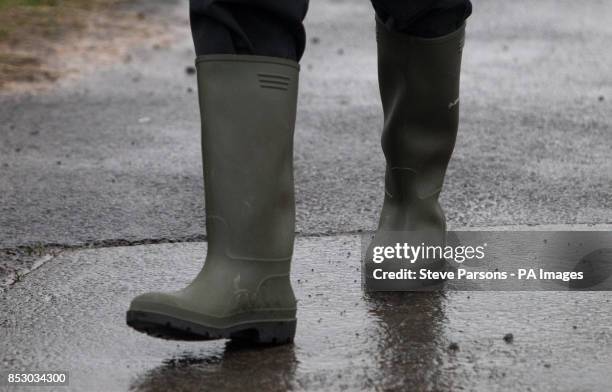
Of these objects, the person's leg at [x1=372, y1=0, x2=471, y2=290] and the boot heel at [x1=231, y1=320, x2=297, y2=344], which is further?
the person's leg at [x1=372, y1=0, x2=471, y2=290]

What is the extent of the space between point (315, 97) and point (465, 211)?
2.32 m

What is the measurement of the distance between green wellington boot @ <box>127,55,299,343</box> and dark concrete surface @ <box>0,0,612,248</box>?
3.68ft

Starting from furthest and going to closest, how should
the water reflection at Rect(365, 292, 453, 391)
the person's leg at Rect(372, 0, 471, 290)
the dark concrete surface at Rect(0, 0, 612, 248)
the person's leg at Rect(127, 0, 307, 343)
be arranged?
the dark concrete surface at Rect(0, 0, 612, 248) → the person's leg at Rect(372, 0, 471, 290) → the person's leg at Rect(127, 0, 307, 343) → the water reflection at Rect(365, 292, 453, 391)

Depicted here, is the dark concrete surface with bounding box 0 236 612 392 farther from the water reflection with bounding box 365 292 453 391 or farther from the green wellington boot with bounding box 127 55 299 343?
the green wellington boot with bounding box 127 55 299 343

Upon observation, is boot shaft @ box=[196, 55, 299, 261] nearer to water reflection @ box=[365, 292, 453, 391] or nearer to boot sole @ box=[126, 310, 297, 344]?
boot sole @ box=[126, 310, 297, 344]

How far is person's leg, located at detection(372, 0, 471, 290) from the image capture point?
3139 mm

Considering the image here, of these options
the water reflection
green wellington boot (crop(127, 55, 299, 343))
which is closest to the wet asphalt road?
the water reflection

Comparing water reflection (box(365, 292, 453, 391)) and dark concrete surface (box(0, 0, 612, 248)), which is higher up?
dark concrete surface (box(0, 0, 612, 248))

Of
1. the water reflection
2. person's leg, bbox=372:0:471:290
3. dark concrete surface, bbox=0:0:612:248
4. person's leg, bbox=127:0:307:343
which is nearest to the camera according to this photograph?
the water reflection

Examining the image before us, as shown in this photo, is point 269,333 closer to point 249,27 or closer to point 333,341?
point 333,341

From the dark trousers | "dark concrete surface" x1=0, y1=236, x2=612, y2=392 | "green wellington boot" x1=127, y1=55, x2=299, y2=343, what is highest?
the dark trousers

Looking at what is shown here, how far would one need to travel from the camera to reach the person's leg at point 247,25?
2676 millimetres

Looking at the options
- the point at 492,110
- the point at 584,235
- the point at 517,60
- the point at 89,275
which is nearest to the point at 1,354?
the point at 89,275

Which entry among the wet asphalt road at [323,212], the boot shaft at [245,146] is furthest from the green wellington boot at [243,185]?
the wet asphalt road at [323,212]
